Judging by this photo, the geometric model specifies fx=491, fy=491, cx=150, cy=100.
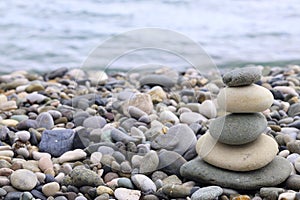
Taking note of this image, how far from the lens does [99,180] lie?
5.69 ft

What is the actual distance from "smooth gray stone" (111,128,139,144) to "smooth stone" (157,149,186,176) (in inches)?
6.2

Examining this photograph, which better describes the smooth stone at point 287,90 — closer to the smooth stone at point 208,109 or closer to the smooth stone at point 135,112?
the smooth stone at point 208,109

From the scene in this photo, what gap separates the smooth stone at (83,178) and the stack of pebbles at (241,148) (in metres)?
0.31

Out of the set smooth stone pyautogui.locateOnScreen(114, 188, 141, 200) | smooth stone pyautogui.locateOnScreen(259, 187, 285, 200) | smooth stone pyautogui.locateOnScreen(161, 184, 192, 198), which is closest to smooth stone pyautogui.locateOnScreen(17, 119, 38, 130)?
smooth stone pyautogui.locateOnScreen(114, 188, 141, 200)

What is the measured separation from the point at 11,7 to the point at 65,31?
1480 millimetres

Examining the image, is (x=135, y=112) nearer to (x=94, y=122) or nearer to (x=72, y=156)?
(x=94, y=122)

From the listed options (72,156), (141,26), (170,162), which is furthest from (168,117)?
(141,26)

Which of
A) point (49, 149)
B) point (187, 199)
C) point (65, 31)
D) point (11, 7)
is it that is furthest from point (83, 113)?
point (11, 7)

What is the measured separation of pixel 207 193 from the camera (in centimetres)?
162

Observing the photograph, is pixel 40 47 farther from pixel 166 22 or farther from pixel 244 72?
pixel 244 72

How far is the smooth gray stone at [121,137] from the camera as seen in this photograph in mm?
1963

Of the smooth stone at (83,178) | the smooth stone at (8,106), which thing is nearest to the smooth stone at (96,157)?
the smooth stone at (83,178)

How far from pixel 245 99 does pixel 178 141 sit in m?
0.35

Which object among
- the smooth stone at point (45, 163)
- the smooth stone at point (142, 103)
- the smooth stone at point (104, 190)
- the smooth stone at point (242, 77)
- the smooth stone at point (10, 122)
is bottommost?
the smooth stone at point (104, 190)
